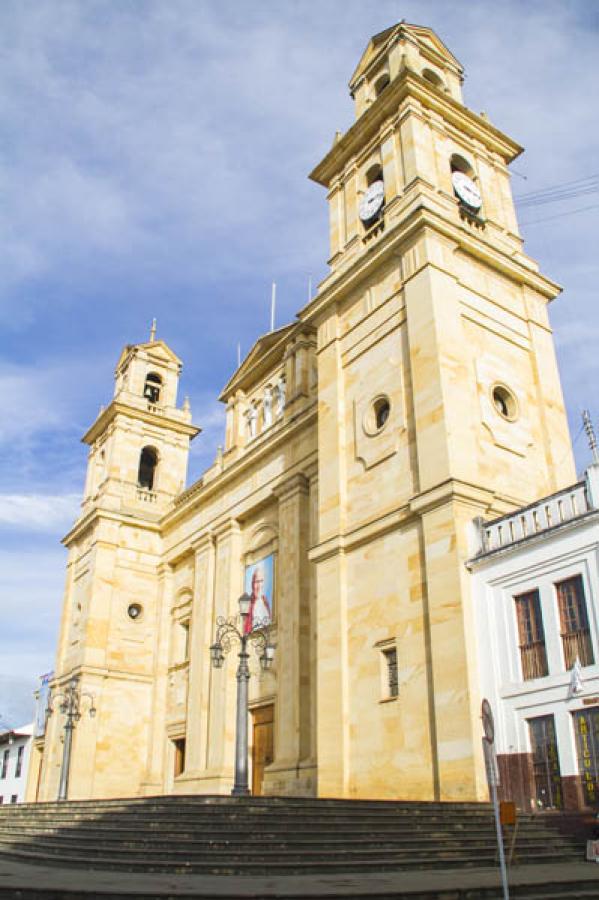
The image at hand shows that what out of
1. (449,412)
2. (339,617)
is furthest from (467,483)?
(339,617)

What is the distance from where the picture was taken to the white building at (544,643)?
13633 millimetres

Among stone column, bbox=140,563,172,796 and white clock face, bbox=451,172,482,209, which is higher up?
white clock face, bbox=451,172,482,209

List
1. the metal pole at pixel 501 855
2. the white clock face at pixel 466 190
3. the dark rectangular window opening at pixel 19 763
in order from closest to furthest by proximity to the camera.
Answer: the metal pole at pixel 501 855
the white clock face at pixel 466 190
the dark rectangular window opening at pixel 19 763

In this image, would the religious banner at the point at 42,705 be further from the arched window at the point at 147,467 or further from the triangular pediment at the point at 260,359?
the triangular pediment at the point at 260,359

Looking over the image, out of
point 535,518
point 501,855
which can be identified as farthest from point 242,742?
point 501,855

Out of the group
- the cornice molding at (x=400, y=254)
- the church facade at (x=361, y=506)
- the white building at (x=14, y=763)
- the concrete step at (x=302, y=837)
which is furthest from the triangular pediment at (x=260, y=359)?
the white building at (x=14, y=763)

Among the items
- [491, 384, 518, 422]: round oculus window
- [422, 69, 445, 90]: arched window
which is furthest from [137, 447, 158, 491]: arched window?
[491, 384, 518, 422]: round oculus window

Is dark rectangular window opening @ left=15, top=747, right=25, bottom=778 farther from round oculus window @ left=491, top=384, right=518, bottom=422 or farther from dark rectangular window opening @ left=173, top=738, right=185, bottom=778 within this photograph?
round oculus window @ left=491, top=384, right=518, bottom=422

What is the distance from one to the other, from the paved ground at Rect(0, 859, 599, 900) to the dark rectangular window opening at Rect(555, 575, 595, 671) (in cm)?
394

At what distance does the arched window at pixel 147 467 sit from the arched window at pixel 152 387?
2.65 m

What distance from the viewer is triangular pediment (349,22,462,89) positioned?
87.0 feet

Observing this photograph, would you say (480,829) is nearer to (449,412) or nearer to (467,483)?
(467,483)

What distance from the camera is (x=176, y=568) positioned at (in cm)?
3347

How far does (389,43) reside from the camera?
86.1 ft
